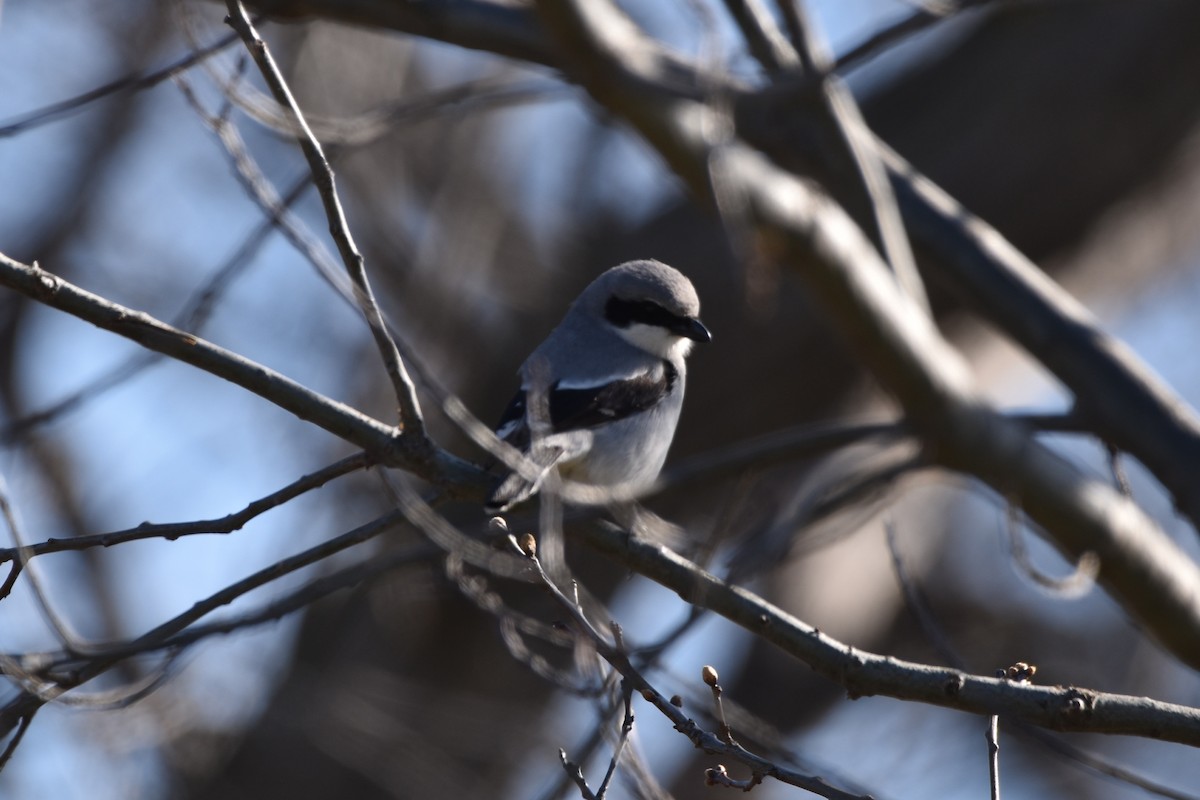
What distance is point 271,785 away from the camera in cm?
874

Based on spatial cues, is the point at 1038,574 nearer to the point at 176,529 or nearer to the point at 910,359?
the point at 910,359

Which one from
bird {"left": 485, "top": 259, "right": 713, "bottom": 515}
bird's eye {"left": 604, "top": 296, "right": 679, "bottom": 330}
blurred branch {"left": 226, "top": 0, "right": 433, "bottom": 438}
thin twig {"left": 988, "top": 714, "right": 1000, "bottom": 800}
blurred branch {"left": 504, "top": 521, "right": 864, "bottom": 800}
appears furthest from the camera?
bird's eye {"left": 604, "top": 296, "right": 679, "bottom": 330}

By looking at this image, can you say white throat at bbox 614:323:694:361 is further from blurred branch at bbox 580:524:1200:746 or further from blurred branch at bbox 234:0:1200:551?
blurred branch at bbox 580:524:1200:746

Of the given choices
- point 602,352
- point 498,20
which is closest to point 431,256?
point 498,20

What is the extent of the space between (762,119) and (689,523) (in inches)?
132

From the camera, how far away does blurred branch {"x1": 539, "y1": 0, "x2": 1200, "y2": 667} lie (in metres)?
5.33

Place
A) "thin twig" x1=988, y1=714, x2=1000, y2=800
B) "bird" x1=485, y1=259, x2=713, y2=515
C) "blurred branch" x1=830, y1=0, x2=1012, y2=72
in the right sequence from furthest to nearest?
"bird" x1=485, y1=259, x2=713, y2=515 → "blurred branch" x1=830, y1=0, x2=1012, y2=72 → "thin twig" x1=988, y1=714, x2=1000, y2=800

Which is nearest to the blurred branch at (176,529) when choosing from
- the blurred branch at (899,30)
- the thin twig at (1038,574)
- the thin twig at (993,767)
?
the thin twig at (993,767)

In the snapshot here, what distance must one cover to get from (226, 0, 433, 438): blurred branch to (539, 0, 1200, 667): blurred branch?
96.1 inches

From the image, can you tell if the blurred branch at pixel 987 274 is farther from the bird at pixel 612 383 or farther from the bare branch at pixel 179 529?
the bare branch at pixel 179 529

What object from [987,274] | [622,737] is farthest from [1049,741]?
[987,274]

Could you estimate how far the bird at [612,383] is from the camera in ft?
14.3

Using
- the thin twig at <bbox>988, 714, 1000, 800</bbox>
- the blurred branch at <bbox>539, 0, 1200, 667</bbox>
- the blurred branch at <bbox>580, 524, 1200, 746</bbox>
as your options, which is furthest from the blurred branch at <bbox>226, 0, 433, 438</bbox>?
the blurred branch at <bbox>539, 0, 1200, 667</bbox>

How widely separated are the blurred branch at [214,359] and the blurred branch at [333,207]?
15 centimetres
